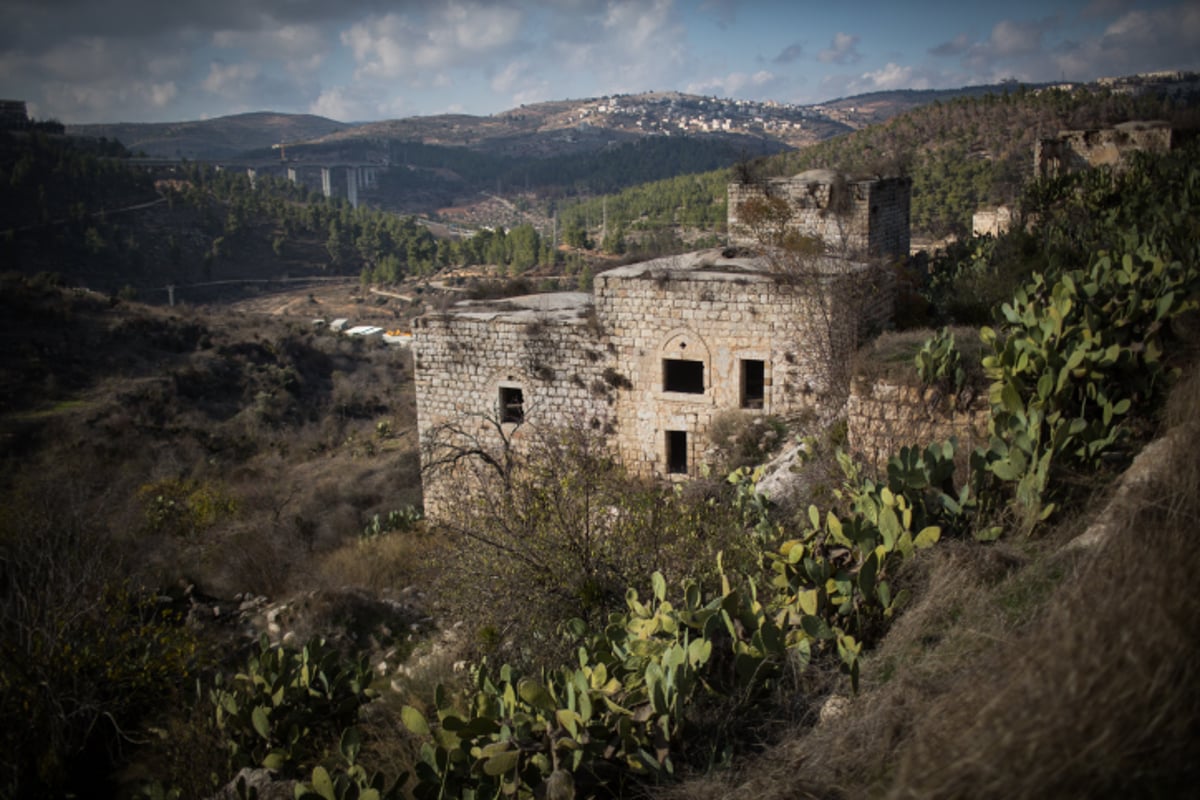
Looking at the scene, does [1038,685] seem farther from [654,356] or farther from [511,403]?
[511,403]

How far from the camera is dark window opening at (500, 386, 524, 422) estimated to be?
11.6 metres

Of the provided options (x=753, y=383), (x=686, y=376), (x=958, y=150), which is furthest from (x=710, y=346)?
(x=958, y=150)

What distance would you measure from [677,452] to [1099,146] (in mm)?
14805

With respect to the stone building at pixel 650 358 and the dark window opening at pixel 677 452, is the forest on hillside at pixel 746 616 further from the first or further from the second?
the stone building at pixel 650 358

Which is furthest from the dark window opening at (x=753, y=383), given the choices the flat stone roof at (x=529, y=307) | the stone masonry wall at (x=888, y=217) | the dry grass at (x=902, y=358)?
the stone masonry wall at (x=888, y=217)

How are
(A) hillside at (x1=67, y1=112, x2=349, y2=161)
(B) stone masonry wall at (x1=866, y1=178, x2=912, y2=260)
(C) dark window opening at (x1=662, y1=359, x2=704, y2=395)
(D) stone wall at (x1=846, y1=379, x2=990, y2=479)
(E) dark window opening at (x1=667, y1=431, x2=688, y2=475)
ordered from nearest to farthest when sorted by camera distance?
(D) stone wall at (x1=846, y1=379, x2=990, y2=479) < (E) dark window opening at (x1=667, y1=431, x2=688, y2=475) < (C) dark window opening at (x1=662, y1=359, x2=704, y2=395) < (B) stone masonry wall at (x1=866, y1=178, x2=912, y2=260) < (A) hillside at (x1=67, y1=112, x2=349, y2=161)

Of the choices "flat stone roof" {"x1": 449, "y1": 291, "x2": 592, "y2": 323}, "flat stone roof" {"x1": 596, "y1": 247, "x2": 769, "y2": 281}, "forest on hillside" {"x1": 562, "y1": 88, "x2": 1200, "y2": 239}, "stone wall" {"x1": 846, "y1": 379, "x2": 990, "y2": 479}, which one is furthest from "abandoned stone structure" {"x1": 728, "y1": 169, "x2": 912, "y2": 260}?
"forest on hillside" {"x1": 562, "y1": 88, "x2": 1200, "y2": 239}

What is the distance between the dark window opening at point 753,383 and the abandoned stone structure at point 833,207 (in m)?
2.36

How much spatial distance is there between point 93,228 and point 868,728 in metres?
49.6

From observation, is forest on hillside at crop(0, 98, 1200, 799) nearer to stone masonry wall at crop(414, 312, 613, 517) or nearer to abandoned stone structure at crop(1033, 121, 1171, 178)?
stone masonry wall at crop(414, 312, 613, 517)

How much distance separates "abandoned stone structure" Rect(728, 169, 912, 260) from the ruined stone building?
0.38 m

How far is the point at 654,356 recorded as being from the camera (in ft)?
35.1

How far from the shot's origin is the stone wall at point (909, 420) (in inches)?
263

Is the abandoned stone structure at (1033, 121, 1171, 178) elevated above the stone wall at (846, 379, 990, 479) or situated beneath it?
Answer: elevated above
